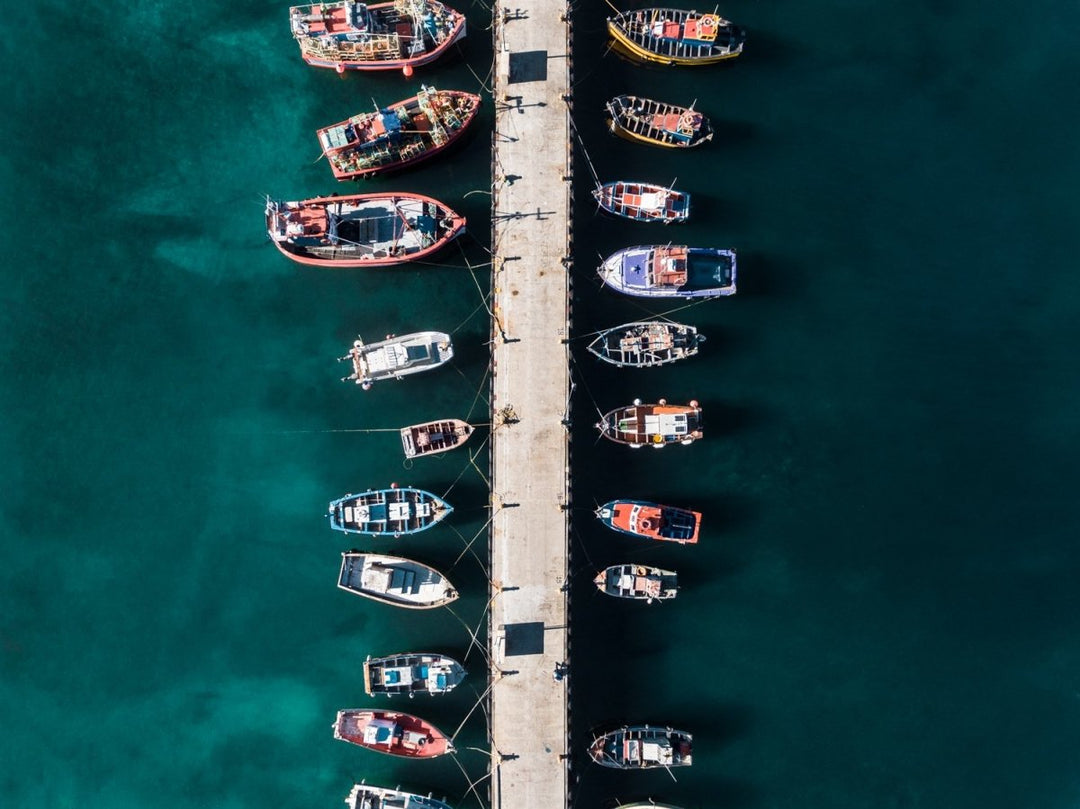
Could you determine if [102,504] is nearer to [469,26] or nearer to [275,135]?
[275,135]

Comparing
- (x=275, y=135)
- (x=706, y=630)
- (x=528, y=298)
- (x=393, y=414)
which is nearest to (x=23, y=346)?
(x=275, y=135)

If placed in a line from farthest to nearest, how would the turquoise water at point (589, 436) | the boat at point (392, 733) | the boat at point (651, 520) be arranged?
the turquoise water at point (589, 436), the boat at point (651, 520), the boat at point (392, 733)

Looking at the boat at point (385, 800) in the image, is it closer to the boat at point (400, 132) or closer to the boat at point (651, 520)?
the boat at point (651, 520)

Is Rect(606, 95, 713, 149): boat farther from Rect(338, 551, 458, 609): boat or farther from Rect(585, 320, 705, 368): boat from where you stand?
Rect(338, 551, 458, 609): boat

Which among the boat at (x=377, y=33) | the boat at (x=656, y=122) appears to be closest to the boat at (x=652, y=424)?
the boat at (x=656, y=122)

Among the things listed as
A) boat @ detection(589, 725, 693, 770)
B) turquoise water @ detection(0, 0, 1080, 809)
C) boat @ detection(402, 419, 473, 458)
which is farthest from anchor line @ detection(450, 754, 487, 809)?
boat @ detection(402, 419, 473, 458)

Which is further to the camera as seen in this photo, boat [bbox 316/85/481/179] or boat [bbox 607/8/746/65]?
boat [bbox 607/8/746/65]
